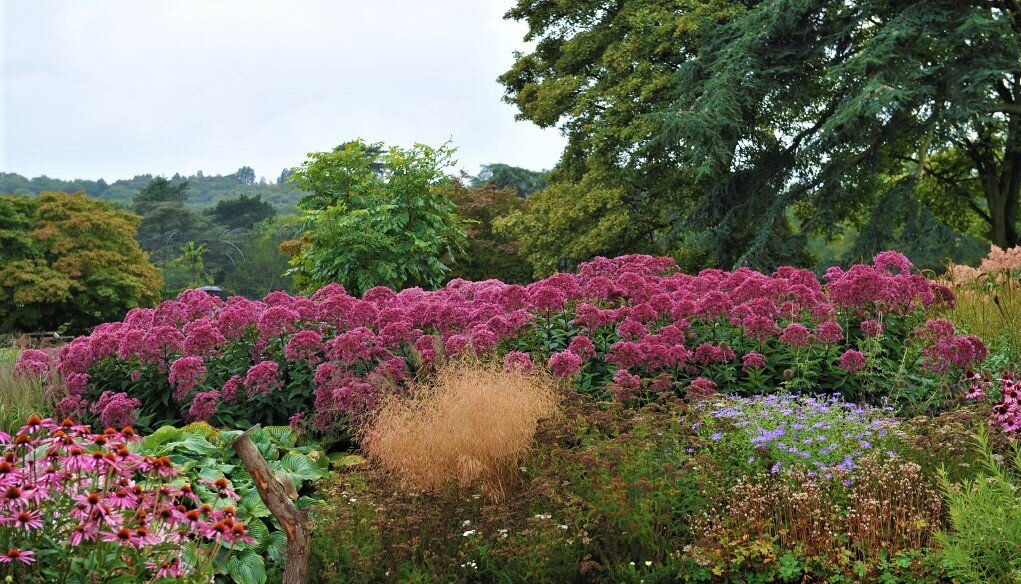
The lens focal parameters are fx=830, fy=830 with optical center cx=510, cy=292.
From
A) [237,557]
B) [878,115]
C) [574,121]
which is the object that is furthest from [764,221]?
[237,557]

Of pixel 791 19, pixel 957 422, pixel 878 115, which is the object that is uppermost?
pixel 791 19

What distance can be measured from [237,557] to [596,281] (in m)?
3.37

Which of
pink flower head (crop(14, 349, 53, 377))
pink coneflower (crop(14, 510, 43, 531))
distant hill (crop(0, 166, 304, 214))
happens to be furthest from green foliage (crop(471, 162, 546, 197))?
pink coneflower (crop(14, 510, 43, 531))

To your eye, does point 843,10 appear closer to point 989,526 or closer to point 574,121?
point 574,121

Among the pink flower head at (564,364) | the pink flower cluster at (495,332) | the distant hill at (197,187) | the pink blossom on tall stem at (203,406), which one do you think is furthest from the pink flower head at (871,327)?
the distant hill at (197,187)

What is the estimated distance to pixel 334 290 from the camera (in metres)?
6.41

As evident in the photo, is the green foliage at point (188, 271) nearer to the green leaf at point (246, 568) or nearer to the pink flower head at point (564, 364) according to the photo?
the pink flower head at point (564, 364)

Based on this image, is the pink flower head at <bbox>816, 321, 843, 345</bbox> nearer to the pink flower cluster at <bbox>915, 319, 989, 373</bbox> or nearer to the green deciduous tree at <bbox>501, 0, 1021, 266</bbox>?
the pink flower cluster at <bbox>915, 319, 989, 373</bbox>

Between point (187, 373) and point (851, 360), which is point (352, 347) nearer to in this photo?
point (187, 373)

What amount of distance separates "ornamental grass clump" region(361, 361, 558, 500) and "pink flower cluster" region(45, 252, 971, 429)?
0.61 meters

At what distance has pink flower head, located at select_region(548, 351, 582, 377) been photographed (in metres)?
5.16

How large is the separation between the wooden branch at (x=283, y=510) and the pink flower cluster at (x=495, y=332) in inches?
50.5

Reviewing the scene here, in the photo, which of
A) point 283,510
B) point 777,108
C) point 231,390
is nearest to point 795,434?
point 283,510

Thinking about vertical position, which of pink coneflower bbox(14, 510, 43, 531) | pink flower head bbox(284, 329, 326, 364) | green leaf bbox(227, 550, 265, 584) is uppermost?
pink flower head bbox(284, 329, 326, 364)
